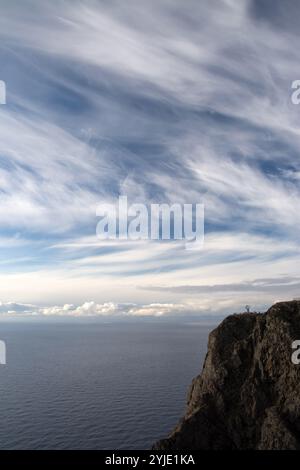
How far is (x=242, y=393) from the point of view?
5569 centimetres

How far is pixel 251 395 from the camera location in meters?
54.8

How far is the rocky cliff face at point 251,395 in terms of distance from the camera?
166 feet

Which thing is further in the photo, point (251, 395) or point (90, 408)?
point (90, 408)

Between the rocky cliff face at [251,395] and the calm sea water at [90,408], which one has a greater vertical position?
the rocky cliff face at [251,395]

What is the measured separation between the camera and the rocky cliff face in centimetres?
5072

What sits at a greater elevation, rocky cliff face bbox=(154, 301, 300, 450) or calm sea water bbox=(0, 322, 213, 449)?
rocky cliff face bbox=(154, 301, 300, 450)

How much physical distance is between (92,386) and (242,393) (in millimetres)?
114008

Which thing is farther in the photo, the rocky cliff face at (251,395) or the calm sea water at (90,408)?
the calm sea water at (90,408)

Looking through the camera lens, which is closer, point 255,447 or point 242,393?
point 255,447

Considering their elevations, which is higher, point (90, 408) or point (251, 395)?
point (251, 395)

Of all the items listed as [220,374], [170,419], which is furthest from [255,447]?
[170,419]

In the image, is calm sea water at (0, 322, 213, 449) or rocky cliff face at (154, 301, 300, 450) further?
calm sea water at (0, 322, 213, 449)
